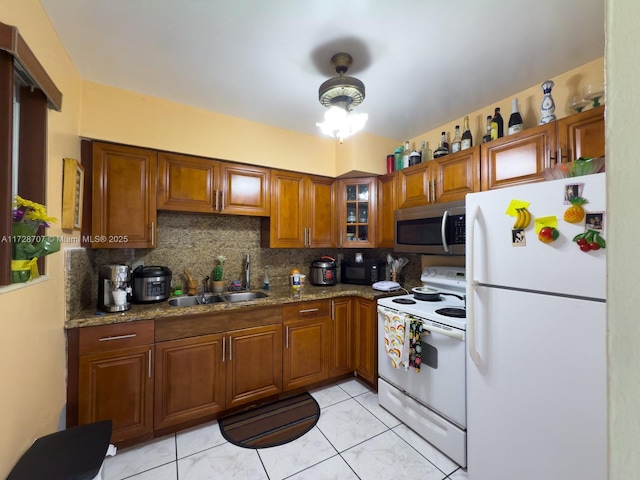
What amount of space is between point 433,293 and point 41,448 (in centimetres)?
234

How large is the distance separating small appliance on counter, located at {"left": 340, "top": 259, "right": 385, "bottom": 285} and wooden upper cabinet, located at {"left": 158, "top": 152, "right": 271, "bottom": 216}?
3.41ft

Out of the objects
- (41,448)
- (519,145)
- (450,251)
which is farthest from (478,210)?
(41,448)

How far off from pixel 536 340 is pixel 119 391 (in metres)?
2.31

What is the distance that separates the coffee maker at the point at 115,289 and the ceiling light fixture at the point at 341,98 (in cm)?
162

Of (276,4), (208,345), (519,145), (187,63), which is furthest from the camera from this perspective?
(208,345)

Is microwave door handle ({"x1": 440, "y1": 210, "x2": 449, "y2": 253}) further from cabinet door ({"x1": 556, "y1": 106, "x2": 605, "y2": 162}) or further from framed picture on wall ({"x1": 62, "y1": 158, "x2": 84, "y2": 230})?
framed picture on wall ({"x1": 62, "y1": 158, "x2": 84, "y2": 230})

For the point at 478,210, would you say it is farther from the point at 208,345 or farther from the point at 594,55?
the point at 208,345

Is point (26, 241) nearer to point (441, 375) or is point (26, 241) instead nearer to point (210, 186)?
point (210, 186)

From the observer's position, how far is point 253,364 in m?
2.06

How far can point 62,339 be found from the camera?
4.96ft

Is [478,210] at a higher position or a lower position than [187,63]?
lower

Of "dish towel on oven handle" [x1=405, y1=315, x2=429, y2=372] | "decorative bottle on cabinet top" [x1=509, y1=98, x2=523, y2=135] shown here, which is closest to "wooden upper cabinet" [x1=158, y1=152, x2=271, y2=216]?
"dish towel on oven handle" [x1=405, y1=315, x2=429, y2=372]

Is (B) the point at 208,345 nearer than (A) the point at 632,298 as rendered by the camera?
No

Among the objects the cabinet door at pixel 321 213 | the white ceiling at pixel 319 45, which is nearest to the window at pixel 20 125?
the white ceiling at pixel 319 45
